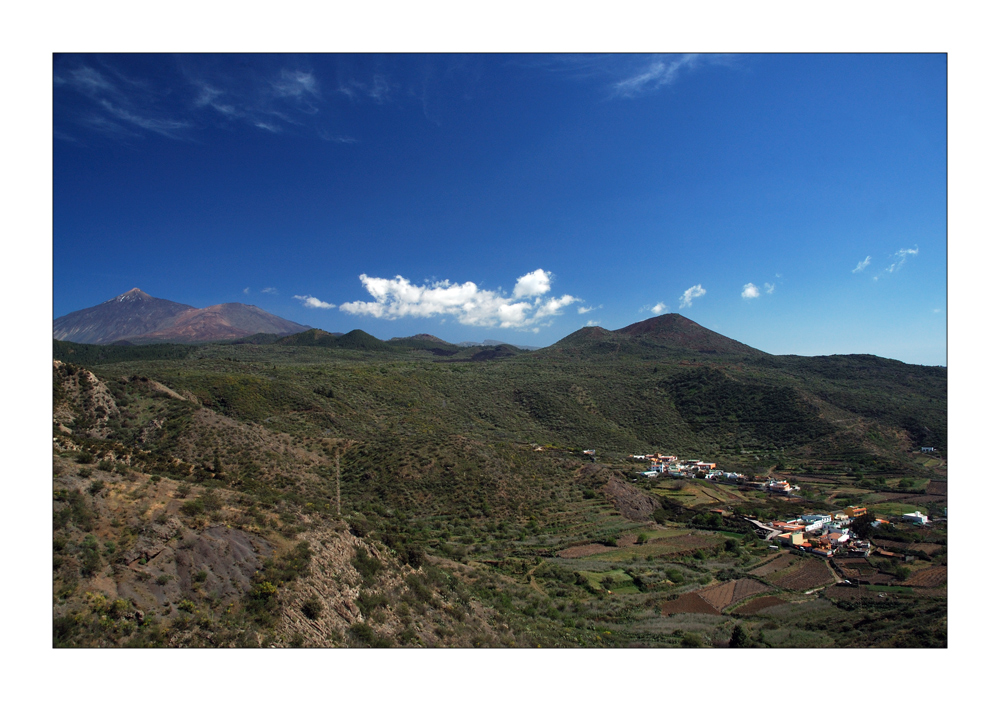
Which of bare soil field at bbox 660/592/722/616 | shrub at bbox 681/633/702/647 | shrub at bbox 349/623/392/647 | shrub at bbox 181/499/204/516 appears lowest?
bare soil field at bbox 660/592/722/616

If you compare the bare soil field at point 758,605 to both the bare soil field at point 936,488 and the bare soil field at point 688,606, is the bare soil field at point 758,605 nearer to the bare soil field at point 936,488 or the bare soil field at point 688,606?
the bare soil field at point 688,606

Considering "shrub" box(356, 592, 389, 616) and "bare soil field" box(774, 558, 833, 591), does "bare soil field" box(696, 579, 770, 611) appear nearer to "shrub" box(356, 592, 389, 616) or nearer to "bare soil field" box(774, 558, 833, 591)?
"bare soil field" box(774, 558, 833, 591)

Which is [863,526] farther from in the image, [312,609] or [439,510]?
[312,609]

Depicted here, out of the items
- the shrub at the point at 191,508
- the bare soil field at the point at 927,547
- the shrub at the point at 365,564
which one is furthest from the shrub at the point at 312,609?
the bare soil field at the point at 927,547

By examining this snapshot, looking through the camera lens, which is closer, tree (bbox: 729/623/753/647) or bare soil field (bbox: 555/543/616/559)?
tree (bbox: 729/623/753/647)

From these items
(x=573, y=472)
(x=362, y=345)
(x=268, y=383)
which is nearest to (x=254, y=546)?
(x=573, y=472)

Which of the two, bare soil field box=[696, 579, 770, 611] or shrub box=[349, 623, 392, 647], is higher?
shrub box=[349, 623, 392, 647]

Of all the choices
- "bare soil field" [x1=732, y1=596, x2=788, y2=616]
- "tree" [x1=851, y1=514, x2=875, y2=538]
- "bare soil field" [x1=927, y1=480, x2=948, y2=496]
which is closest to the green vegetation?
"bare soil field" [x1=732, y1=596, x2=788, y2=616]
